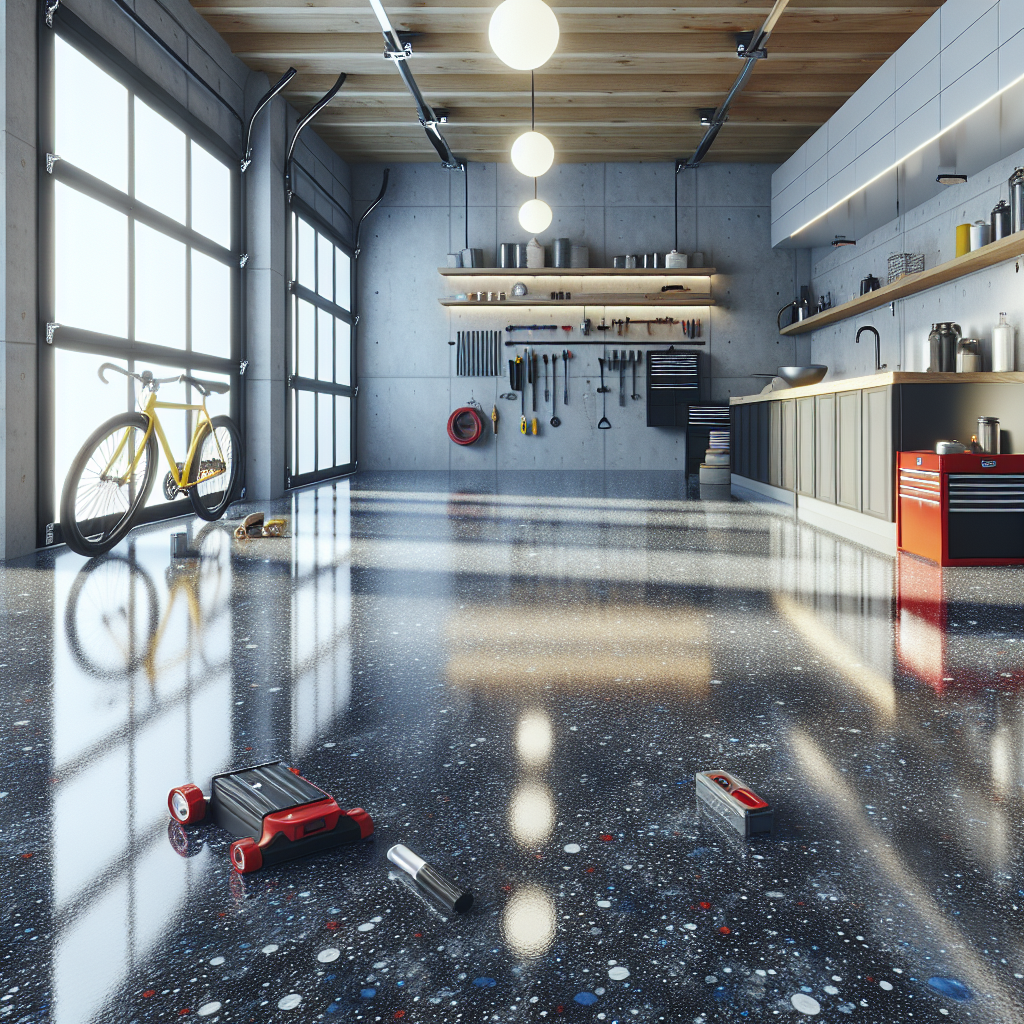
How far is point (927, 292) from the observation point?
6641 millimetres

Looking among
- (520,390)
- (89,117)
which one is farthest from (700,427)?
(89,117)

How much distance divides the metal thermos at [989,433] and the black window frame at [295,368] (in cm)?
560

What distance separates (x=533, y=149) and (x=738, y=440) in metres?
4.29

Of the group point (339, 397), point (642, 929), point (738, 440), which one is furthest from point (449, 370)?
point (642, 929)

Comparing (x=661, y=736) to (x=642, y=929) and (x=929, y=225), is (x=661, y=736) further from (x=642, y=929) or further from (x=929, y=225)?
(x=929, y=225)

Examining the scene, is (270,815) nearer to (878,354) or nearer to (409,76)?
(409,76)

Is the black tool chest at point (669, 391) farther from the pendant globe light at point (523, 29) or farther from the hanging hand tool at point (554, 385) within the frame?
the pendant globe light at point (523, 29)

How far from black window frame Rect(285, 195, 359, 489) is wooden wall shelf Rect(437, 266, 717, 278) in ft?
4.17

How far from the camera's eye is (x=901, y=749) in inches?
64.4

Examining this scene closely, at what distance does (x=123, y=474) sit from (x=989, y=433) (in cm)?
435

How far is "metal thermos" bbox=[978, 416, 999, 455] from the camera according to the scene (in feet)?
13.7

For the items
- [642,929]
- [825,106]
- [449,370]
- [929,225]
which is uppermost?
[825,106]

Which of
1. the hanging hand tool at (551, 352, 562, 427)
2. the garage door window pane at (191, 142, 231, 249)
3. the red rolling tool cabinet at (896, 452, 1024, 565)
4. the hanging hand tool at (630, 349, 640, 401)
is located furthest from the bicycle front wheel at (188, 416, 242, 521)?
the hanging hand tool at (630, 349, 640, 401)

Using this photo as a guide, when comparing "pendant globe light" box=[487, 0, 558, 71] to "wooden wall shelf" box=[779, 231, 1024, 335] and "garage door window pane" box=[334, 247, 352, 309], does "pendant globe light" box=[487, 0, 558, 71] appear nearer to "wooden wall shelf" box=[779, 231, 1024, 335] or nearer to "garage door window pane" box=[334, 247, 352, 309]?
"wooden wall shelf" box=[779, 231, 1024, 335]
